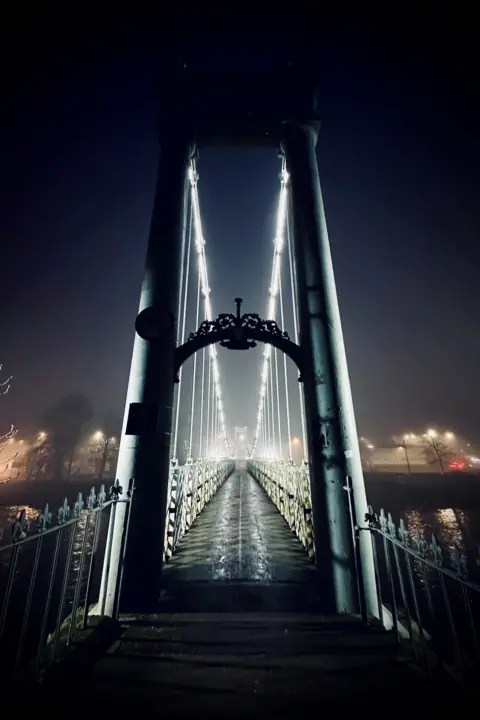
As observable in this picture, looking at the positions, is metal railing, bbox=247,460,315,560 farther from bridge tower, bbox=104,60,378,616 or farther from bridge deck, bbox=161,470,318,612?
bridge tower, bbox=104,60,378,616

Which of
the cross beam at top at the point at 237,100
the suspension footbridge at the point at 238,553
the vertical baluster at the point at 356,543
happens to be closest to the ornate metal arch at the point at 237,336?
the suspension footbridge at the point at 238,553

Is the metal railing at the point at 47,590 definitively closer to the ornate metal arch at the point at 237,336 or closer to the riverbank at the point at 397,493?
the ornate metal arch at the point at 237,336

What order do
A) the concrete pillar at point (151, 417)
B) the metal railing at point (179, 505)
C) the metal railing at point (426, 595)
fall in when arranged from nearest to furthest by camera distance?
→ 1. the metal railing at point (426, 595)
2. the concrete pillar at point (151, 417)
3. the metal railing at point (179, 505)

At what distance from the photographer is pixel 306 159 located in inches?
303

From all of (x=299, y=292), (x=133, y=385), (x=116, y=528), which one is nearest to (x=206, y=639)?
(x=116, y=528)

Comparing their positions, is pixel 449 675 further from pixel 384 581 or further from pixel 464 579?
pixel 384 581

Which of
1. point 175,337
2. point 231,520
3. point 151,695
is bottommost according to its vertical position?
point 151,695

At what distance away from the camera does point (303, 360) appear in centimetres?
585

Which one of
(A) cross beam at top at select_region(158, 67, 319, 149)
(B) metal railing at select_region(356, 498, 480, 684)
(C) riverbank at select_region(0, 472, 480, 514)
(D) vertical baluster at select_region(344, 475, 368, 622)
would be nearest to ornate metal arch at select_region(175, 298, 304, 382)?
(D) vertical baluster at select_region(344, 475, 368, 622)

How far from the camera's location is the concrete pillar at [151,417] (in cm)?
432

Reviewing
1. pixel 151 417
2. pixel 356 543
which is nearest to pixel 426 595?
pixel 356 543

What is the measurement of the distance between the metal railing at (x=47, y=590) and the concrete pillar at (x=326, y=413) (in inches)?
119

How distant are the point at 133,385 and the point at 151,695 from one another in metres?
3.97

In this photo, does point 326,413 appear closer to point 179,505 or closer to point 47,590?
Answer: point 179,505
